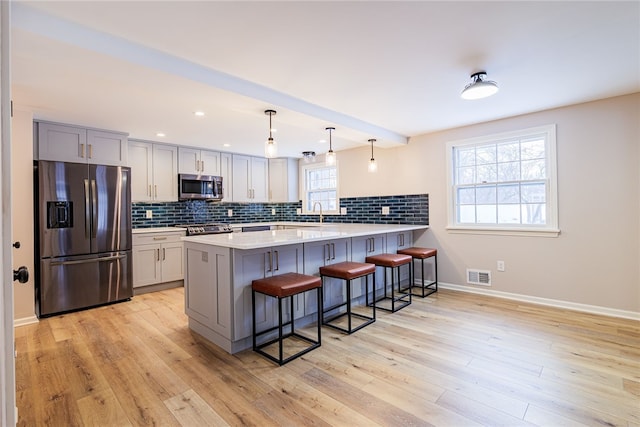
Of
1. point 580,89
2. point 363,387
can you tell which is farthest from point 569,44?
point 363,387

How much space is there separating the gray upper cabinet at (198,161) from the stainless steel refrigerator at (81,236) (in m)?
1.03

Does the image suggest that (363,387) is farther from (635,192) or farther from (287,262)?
(635,192)

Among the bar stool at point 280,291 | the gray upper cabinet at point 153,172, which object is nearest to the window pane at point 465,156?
the bar stool at point 280,291

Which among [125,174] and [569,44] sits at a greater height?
[569,44]

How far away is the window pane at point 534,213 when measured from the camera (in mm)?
3525

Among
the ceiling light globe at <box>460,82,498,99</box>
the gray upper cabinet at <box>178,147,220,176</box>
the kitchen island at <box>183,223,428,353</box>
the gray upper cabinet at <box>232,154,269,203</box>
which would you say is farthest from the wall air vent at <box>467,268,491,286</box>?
the gray upper cabinet at <box>178,147,220,176</box>

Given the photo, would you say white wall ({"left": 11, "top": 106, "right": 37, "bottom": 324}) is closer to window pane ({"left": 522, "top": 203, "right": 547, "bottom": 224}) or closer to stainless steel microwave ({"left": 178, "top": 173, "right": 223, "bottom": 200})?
stainless steel microwave ({"left": 178, "top": 173, "right": 223, "bottom": 200})

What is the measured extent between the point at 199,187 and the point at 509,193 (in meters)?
4.30

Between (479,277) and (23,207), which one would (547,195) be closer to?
(479,277)

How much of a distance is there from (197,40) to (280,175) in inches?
159

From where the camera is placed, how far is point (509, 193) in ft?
12.3

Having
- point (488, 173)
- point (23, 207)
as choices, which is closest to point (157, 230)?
point (23, 207)

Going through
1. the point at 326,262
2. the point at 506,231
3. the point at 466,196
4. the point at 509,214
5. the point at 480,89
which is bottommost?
the point at 326,262

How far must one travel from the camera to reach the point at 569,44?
81.5 inches
